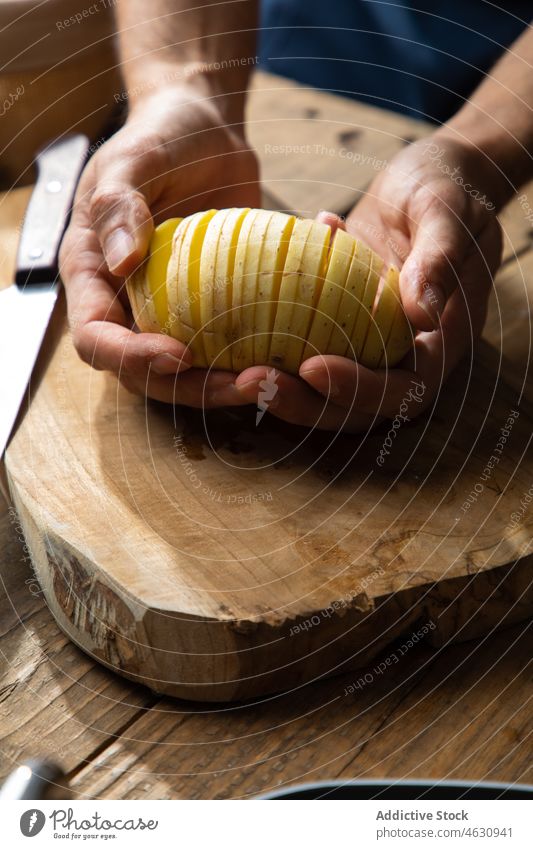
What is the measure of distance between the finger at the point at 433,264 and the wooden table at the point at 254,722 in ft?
0.87

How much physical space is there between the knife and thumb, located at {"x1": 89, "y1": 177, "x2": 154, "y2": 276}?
0.40ft

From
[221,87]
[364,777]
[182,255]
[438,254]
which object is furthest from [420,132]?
[364,777]

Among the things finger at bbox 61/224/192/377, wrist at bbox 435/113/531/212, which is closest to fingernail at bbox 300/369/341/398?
finger at bbox 61/224/192/377

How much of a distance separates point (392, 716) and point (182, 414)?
0.31 meters

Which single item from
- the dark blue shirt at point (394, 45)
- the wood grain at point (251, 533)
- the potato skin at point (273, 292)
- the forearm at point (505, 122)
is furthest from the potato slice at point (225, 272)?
the dark blue shirt at point (394, 45)

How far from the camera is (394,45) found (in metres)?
1.09

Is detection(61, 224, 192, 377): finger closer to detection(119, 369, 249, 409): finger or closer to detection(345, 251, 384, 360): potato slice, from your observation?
detection(119, 369, 249, 409): finger

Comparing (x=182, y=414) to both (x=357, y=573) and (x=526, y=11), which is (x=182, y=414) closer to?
(x=357, y=573)

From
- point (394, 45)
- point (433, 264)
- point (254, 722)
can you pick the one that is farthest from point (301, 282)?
point (394, 45)

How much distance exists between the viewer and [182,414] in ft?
2.45

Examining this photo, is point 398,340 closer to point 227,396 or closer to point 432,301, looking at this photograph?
point 432,301

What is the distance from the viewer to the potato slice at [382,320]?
68cm

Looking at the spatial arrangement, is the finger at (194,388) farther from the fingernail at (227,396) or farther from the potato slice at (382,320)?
the potato slice at (382,320)

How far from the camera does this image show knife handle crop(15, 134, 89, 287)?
33.8 inches
